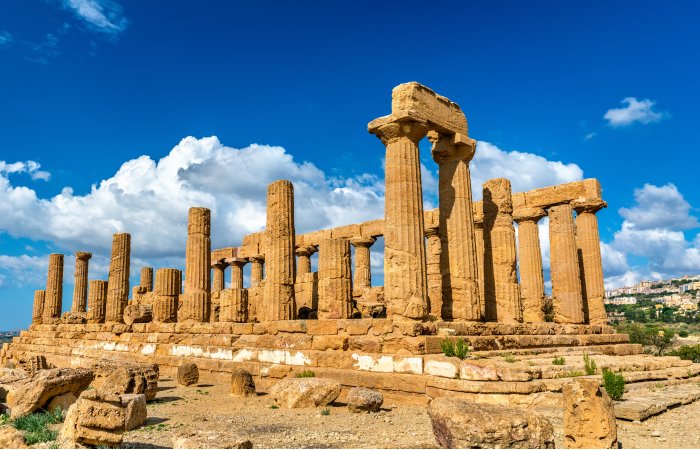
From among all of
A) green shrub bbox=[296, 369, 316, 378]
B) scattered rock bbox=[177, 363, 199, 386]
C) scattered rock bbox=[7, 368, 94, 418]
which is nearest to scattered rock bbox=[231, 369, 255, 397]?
green shrub bbox=[296, 369, 316, 378]

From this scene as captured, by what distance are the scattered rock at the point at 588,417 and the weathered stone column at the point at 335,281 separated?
920cm

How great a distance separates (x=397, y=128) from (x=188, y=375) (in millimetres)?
8071

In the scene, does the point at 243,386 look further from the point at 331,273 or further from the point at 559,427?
the point at 559,427

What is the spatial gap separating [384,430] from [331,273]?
26.4ft

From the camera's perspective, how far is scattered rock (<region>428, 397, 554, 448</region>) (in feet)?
19.5

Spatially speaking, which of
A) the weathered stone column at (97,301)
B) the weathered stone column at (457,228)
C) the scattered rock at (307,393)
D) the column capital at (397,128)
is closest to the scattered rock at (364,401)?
the scattered rock at (307,393)

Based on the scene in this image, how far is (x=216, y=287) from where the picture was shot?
3322 cm

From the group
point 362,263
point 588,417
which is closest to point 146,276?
point 362,263

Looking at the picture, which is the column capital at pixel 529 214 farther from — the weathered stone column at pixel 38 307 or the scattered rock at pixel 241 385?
the weathered stone column at pixel 38 307

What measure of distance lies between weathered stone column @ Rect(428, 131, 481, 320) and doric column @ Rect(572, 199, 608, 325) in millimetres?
8156

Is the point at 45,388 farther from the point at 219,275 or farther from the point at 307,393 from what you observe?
the point at 219,275

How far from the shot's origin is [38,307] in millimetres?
32156

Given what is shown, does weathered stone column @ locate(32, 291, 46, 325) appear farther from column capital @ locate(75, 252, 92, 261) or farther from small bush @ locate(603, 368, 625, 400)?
small bush @ locate(603, 368, 625, 400)

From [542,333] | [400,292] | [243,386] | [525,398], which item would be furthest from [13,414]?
[542,333]
